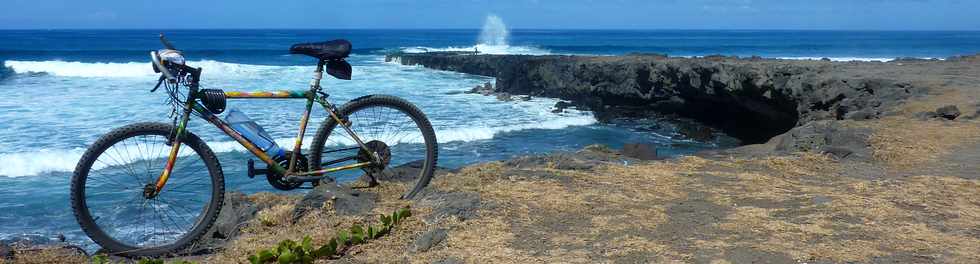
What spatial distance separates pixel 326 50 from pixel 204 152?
3.10 ft

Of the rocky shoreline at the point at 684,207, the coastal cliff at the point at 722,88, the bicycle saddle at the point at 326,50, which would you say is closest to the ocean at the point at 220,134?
the coastal cliff at the point at 722,88

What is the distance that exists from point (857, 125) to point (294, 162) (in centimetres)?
616

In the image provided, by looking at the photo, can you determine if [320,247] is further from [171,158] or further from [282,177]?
[171,158]

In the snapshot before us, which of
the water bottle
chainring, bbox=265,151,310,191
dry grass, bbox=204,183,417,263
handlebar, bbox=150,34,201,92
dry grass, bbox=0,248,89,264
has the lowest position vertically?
dry grass, bbox=0,248,89,264

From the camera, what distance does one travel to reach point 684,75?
1838 cm

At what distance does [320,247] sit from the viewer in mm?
4125

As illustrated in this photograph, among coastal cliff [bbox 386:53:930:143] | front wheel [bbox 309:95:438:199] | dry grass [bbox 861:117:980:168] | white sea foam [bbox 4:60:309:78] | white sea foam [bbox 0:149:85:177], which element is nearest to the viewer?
front wheel [bbox 309:95:438:199]

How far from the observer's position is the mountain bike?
4.34 meters

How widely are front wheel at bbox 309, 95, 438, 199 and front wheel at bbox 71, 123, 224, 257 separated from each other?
741 millimetres

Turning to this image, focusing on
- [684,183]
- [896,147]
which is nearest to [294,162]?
[684,183]

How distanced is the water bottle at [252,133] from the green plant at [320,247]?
700 mm

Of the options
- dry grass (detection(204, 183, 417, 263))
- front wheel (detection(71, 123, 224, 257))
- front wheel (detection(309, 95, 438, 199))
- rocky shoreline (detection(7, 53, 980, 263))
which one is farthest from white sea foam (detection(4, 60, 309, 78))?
dry grass (detection(204, 183, 417, 263))

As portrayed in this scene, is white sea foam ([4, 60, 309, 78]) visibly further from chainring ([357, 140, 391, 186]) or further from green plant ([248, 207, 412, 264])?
green plant ([248, 207, 412, 264])

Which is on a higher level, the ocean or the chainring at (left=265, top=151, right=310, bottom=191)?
the chainring at (left=265, top=151, right=310, bottom=191)
